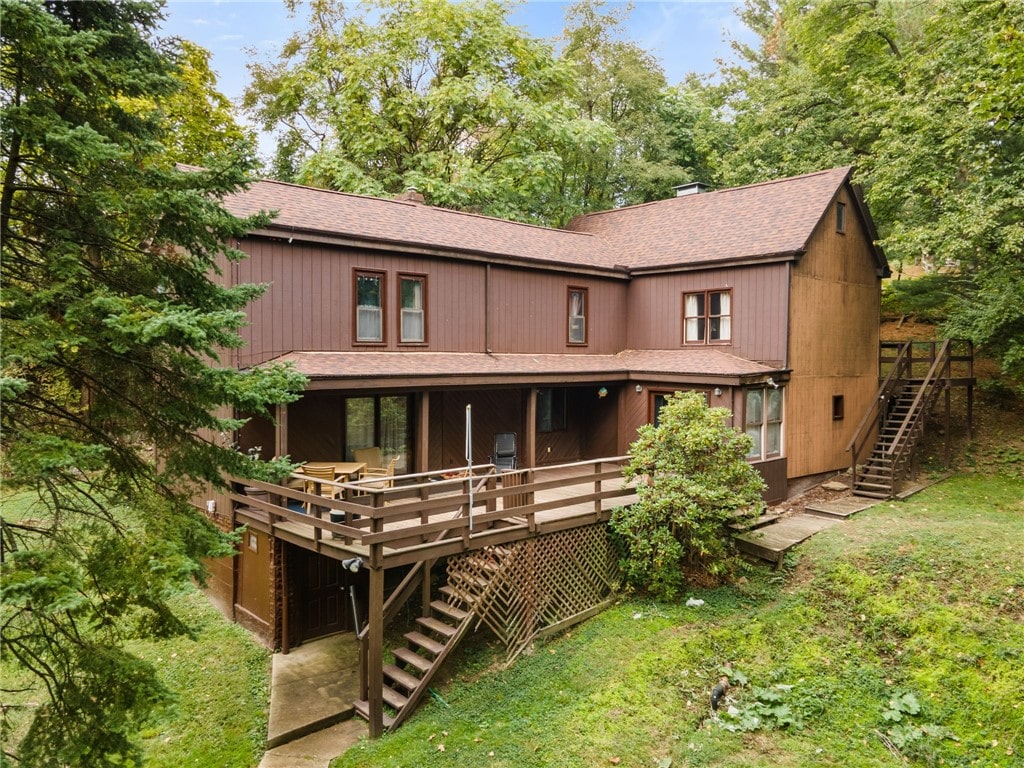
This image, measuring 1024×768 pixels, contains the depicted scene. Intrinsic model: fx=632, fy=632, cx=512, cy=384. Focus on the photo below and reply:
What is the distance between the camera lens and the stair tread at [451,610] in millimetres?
9516

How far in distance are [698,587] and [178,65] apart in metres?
10.8

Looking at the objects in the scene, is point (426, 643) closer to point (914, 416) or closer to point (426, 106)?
point (914, 416)

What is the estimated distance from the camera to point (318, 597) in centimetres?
1177

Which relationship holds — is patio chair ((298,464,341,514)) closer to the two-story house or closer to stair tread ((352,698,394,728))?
the two-story house

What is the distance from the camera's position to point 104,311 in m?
6.07

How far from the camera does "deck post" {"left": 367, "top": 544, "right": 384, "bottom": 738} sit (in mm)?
8648

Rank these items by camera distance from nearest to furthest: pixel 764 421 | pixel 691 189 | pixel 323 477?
1. pixel 323 477
2. pixel 764 421
3. pixel 691 189

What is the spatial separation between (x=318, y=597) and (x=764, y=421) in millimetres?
10282

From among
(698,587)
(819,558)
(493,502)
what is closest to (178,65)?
(493,502)

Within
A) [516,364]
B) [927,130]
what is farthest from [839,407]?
[516,364]

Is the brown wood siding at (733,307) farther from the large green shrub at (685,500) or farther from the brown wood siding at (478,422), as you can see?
the large green shrub at (685,500)

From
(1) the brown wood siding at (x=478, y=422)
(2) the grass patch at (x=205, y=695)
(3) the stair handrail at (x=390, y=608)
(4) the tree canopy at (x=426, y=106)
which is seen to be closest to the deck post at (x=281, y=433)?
(2) the grass patch at (x=205, y=695)

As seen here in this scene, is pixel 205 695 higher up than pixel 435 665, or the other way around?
pixel 435 665

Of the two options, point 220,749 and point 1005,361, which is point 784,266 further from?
point 220,749
